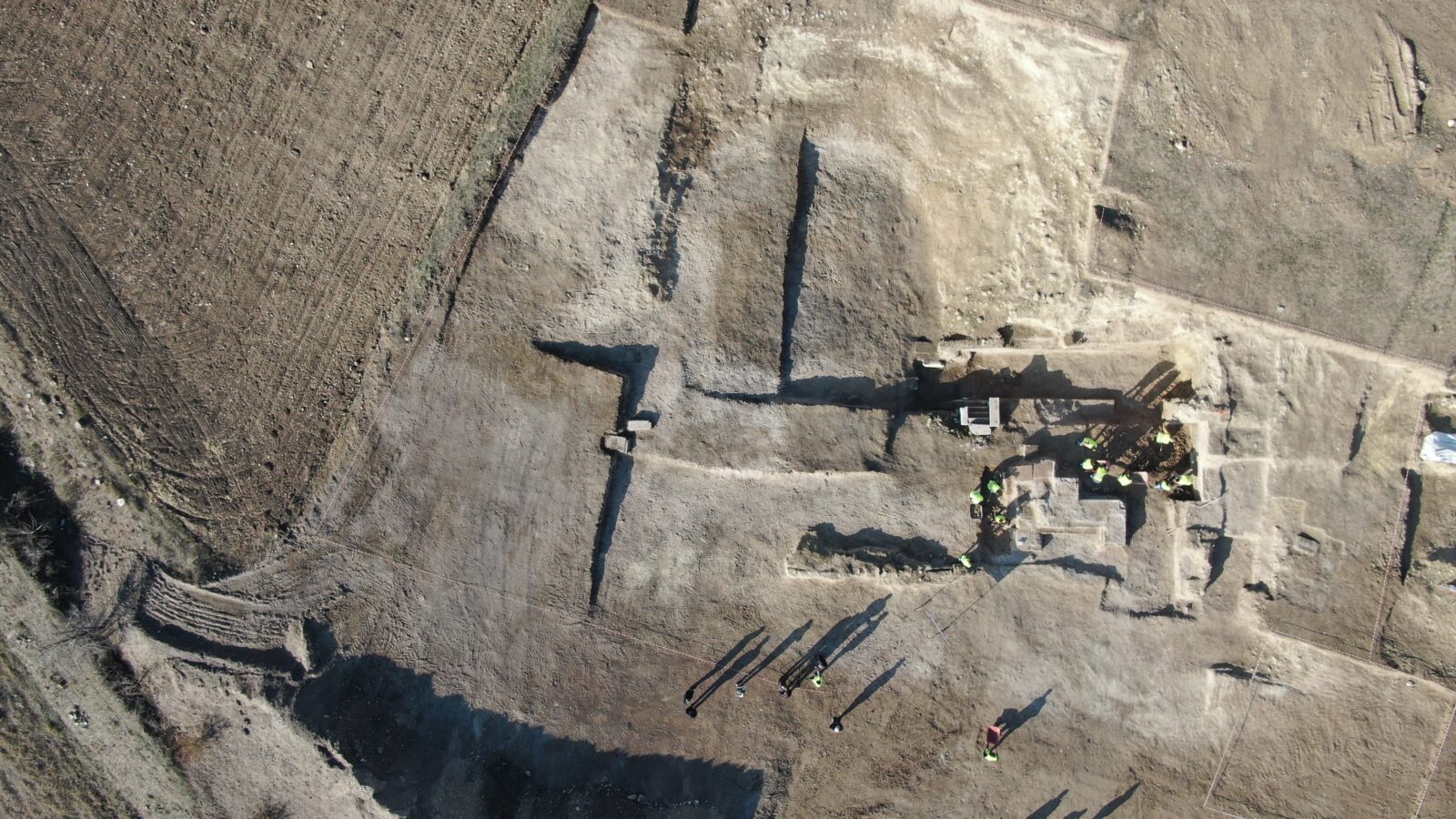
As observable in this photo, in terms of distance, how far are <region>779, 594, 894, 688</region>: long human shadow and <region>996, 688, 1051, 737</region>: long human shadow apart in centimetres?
229

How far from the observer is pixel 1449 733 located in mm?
9844

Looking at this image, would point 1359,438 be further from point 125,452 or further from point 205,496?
point 125,452

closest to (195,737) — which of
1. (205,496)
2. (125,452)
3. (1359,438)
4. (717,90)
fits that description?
(205,496)

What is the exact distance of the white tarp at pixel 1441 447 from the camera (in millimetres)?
9430

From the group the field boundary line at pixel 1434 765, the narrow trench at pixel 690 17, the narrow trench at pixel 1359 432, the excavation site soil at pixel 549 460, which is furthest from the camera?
the narrow trench at pixel 690 17

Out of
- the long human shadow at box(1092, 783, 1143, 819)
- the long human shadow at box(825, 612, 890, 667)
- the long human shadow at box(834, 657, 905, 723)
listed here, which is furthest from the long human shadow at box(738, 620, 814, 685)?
the long human shadow at box(1092, 783, 1143, 819)

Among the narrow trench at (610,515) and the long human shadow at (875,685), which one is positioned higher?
the narrow trench at (610,515)

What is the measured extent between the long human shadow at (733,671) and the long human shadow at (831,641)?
0.54 meters

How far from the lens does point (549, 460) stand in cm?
1062

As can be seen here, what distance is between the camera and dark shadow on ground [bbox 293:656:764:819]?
1034 centimetres

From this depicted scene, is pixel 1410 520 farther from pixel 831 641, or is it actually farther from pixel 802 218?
pixel 802 218

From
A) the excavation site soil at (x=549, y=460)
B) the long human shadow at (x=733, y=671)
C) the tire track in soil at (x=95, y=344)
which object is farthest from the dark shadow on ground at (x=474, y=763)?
the tire track in soil at (x=95, y=344)

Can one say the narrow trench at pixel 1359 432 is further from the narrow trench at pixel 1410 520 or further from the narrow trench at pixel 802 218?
the narrow trench at pixel 802 218

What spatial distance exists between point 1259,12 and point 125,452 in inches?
650
